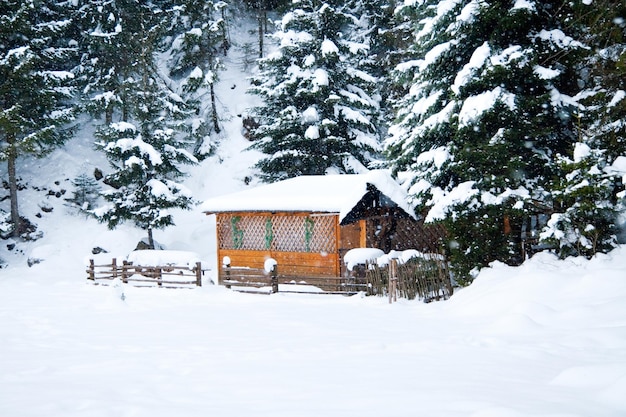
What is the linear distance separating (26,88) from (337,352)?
24.2 metres

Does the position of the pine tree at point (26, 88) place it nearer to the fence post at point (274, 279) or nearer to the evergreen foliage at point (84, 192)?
the evergreen foliage at point (84, 192)

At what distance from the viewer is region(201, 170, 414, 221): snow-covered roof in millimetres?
14883

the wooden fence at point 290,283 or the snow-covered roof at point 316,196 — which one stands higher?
the snow-covered roof at point 316,196

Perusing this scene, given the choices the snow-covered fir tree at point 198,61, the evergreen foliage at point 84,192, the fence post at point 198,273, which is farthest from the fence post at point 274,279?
the snow-covered fir tree at point 198,61

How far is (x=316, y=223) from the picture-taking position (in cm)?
1669

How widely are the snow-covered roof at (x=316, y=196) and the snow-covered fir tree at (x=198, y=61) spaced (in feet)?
47.7

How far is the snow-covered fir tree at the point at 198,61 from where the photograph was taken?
106ft

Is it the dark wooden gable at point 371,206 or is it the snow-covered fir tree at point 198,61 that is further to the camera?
the snow-covered fir tree at point 198,61

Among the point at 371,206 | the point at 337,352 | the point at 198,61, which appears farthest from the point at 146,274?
the point at 198,61

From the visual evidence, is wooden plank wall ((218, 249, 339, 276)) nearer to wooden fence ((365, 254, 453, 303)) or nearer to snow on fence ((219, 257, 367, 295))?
snow on fence ((219, 257, 367, 295))

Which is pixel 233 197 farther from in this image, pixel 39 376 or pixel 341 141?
pixel 39 376

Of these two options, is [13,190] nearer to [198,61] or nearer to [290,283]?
[198,61]

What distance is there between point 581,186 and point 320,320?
5.13 metres

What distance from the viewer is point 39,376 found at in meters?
5.77
